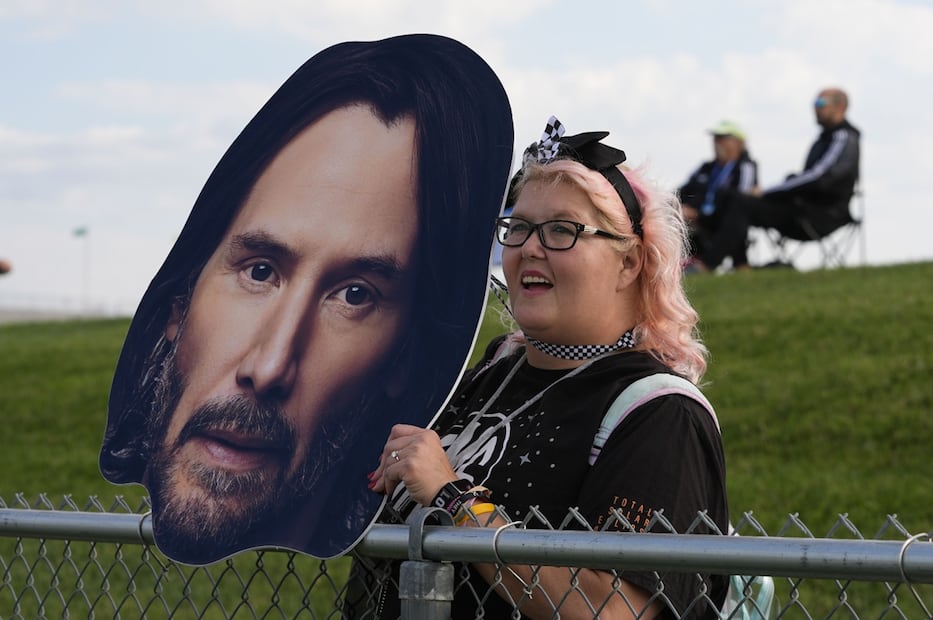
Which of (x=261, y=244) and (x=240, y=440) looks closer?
(x=240, y=440)

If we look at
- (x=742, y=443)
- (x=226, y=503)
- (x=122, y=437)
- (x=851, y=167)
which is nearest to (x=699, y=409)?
(x=226, y=503)

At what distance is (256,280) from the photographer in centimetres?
299

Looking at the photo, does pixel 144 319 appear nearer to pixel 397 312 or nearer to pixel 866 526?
pixel 397 312

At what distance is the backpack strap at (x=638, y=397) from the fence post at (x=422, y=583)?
376mm

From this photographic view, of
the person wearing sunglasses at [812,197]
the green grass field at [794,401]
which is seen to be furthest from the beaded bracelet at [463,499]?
the person wearing sunglasses at [812,197]

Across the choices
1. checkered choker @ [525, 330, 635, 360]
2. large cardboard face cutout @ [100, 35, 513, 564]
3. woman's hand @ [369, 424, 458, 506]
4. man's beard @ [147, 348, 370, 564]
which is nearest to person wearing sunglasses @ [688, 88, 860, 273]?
large cardboard face cutout @ [100, 35, 513, 564]

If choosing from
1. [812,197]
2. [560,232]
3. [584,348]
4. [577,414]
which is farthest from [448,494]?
[812,197]

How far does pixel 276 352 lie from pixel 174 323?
374 mm

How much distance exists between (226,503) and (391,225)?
26.1 inches

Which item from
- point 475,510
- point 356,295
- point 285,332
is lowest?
point 475,510

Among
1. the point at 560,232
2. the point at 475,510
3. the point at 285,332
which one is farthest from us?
the point at 285,332

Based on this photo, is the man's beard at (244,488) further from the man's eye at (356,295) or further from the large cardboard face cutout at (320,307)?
the man's eye at (356,295)

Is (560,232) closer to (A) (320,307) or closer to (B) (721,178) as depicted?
(A) (320,307)

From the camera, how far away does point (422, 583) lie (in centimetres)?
224
